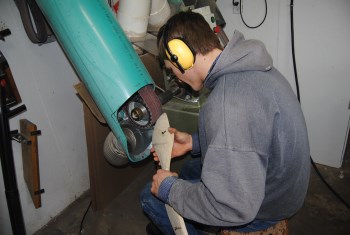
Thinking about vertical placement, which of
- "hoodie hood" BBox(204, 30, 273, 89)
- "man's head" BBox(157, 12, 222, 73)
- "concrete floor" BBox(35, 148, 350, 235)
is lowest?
"concrete floor" BBox(35, 148, 350, 235)

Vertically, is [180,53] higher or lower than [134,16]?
lower

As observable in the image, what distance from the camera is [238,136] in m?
0.74

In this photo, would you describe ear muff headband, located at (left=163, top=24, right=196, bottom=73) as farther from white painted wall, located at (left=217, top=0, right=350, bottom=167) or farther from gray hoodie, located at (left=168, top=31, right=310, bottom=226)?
white painted wall, located at (left=217, top=0, right=350, bottom=167)

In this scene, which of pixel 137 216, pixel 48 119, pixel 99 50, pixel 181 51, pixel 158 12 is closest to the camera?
pixel 181 51

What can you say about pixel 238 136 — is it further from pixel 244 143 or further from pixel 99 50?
pixel 99 50

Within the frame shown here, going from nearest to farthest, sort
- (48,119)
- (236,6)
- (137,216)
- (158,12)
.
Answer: (48,119)
(158,12)
(137,216)
(236,6)

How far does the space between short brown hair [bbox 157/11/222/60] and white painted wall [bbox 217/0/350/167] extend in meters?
1.06

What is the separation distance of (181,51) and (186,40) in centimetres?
5

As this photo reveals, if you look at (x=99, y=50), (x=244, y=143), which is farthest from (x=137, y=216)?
(x=244, y=143)

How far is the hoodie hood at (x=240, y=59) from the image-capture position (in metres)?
0.83

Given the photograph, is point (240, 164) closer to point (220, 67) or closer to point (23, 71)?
point (220, 67)

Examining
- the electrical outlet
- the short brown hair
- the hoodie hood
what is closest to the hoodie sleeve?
the hoodie hood

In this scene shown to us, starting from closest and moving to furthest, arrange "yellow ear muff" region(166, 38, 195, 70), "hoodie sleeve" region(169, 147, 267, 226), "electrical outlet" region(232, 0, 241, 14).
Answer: "hoodie sleeve" region(169, 147, 267, 226), "yellow ear muff" region(166, 38, 195, 70), "electrical outlet" region(232, 0, 241, 14)

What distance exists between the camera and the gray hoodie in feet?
2.43
